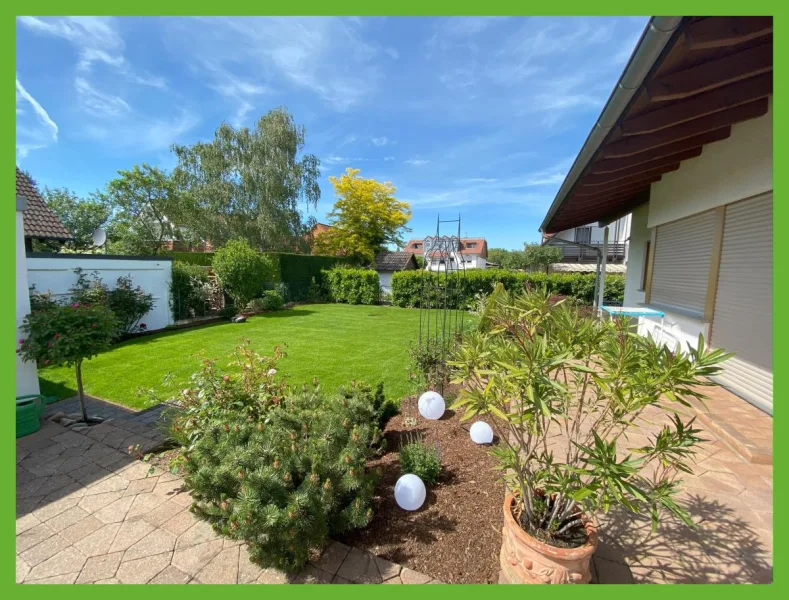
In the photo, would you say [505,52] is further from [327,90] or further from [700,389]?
[700,389]

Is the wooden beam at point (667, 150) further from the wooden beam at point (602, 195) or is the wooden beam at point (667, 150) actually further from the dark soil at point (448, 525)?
the dark soil at point (448, 525)

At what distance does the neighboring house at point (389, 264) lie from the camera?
26.9 m

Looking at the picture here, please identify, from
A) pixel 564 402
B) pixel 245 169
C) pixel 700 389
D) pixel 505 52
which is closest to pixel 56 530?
pixel 564 402

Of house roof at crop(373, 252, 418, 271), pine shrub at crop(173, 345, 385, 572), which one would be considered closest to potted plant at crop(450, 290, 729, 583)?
pine shrub at crop(173, 345, 385, 572)

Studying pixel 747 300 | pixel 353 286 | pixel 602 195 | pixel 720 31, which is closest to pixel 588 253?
pixel 353 286

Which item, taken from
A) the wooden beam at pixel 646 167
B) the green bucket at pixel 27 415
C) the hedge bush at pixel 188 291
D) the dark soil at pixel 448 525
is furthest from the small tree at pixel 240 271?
the wooden beam at pixel 646 167

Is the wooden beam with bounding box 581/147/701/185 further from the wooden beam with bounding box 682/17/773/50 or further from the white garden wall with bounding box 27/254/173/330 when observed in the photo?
the white garden wall with bounding box 27/254/173/330

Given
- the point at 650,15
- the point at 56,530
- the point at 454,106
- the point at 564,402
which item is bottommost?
the point at 56,530

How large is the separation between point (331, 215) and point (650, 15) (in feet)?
89.2

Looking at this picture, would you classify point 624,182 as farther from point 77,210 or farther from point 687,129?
point 77,210

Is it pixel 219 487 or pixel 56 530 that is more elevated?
pixel 219 487

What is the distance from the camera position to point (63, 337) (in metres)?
4.09

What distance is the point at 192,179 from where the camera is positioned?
73.6ft

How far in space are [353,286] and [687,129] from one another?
1682 cm
